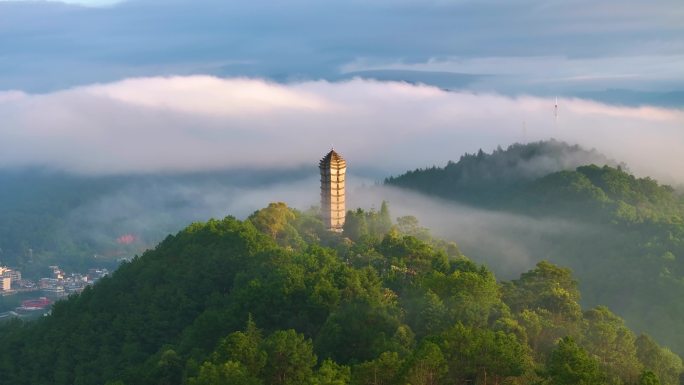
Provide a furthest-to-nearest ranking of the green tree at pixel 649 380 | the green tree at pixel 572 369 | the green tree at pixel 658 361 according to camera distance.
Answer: the green tree at pixel 658 361 → the green tree at pixel 649 380 → the green tree at pixel 572 369

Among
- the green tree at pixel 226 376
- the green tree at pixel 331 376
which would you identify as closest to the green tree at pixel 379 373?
the green tree at pixel 331 376

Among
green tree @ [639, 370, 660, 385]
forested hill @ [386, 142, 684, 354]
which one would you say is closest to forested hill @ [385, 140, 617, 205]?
forested hill @ [386, 142, 684, 354]

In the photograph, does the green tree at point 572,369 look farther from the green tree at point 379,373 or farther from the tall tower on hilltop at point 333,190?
the tall tower on hilltop at point 333,190

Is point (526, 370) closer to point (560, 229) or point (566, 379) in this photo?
point (566, 379)

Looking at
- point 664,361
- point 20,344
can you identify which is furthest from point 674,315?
point 20,344

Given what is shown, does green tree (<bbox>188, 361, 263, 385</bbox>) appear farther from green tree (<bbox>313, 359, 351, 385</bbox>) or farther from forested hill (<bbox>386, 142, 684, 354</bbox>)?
forested hill (<bbox>386, 142, 684, 354</bbox>)

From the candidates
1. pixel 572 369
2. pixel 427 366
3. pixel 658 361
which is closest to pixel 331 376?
pixel 427 366

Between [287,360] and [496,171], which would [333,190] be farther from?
[496,171]
